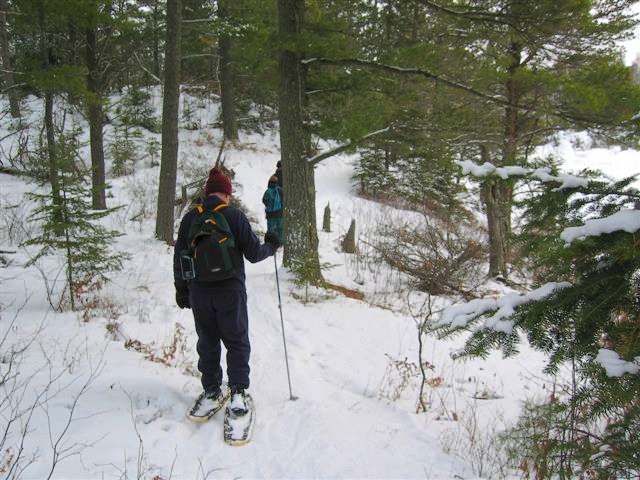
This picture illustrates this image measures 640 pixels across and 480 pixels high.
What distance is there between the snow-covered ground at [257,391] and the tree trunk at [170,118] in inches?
89.2

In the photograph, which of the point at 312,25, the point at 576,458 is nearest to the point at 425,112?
the point at 312,25

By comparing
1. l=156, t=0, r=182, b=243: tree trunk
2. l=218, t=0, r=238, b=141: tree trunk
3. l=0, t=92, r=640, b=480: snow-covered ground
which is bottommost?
l=0, t=92, r=640, b=480: snow-covered ground

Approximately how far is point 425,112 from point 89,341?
7953mm

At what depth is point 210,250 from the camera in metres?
3.41

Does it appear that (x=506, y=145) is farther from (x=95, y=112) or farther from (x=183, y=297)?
(x=95, y=112)

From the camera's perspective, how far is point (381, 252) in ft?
32.3

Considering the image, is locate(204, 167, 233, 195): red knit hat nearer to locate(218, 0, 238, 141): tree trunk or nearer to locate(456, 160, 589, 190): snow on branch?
locate(456, 160, 589, 190): snow on branch

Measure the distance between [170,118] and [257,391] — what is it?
7.52m

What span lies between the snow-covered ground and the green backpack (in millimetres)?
1231

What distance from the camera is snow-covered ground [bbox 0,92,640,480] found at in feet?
9.80

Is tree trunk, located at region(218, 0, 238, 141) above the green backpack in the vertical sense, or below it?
above

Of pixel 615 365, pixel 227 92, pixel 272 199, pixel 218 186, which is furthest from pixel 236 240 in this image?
pixel 227 92

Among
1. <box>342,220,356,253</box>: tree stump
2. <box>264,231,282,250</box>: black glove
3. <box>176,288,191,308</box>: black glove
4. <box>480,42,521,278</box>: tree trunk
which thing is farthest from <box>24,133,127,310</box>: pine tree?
<box>342,220,356,253</box>: tree stump

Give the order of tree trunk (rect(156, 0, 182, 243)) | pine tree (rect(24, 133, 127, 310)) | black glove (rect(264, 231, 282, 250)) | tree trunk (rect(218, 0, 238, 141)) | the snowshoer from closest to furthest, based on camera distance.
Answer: the snowshoer < black glove (rect(264, 231, 282, 250)) < pine tree (rect(24, 133, 127, 310)) < tree trunk (rect(156, 0, 182, 243)) < tree trunk (rect(218, 0, 238, 141))
